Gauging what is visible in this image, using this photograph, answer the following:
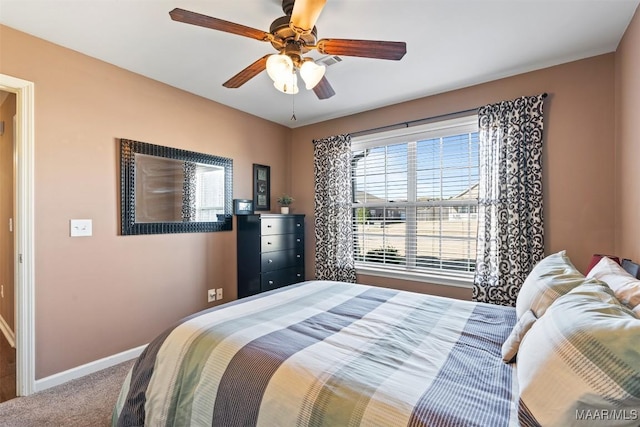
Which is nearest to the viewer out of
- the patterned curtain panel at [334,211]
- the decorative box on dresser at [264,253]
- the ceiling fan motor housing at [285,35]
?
the ceiling fan motor housing at [285,35]

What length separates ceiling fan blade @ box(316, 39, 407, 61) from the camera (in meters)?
1.58

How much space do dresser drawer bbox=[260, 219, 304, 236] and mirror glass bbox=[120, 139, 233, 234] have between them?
0.44 metres

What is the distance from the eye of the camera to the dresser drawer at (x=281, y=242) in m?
3.35

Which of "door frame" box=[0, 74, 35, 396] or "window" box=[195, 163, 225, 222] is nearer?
"door frame" box=[0, 74, 35, 396]

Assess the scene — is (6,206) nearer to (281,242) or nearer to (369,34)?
(281,242)

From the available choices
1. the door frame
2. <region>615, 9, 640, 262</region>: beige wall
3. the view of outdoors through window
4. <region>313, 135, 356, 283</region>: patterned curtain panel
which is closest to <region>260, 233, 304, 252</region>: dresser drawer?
<region>313, 135, 356, 283</region>: patterned curtain panel

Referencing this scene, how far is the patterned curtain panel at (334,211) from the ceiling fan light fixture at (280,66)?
79.1 inches

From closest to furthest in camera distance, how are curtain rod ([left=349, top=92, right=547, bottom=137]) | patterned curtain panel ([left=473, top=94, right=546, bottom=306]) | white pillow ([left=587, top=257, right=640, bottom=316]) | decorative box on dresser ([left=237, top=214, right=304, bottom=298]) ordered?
1. white pillow ([left=587, top=257, right=640, bottom=316])
2. patterned curtain panel ([left=473, top=94, right=546, bottom=306])
3. curtain rod ([left=349, top=92, right=547, bottom=137])
4. decorative box on dresser ([left=237, top=214, right=304, bottom=298])

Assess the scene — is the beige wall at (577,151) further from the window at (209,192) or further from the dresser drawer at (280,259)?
the window at (209,192)

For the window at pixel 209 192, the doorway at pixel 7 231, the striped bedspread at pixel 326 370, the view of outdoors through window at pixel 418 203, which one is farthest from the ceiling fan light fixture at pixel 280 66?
the doorway at pixel 7 231

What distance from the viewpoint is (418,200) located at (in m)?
3.30

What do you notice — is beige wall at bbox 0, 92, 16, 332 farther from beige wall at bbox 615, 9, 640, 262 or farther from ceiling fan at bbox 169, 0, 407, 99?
beige wall at bbox 615, 9, 640, 262

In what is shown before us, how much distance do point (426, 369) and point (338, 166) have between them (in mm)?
2840

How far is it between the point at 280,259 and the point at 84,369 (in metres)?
1.95
